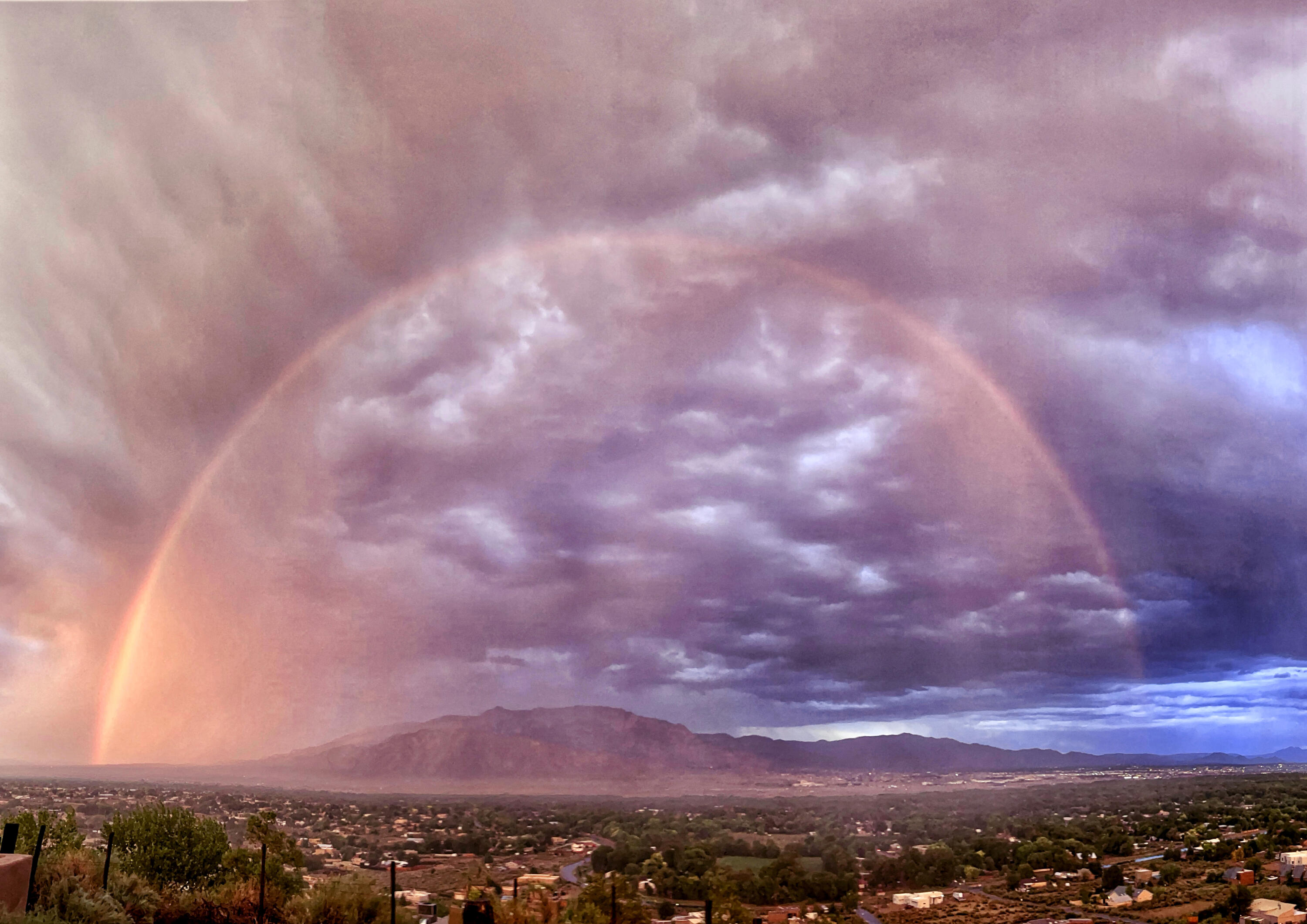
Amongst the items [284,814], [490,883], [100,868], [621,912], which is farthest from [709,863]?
[284,814]

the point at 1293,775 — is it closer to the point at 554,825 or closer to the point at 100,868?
the point at 554,825

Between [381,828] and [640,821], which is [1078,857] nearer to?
[640,821]

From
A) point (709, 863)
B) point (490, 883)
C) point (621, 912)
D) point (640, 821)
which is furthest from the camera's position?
point (640, 821)

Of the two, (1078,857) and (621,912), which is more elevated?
(621,912)

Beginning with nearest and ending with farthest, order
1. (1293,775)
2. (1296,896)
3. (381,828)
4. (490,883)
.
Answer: (490,883) < (1296,896) < (381,828) < (1293,775)

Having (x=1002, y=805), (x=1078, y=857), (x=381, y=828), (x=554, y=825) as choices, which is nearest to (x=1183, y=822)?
(x=1078, y=857)

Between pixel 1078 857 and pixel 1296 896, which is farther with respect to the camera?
pixel 1078 857

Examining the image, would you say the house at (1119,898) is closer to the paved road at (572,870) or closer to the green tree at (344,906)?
the paved road at (572,870)
